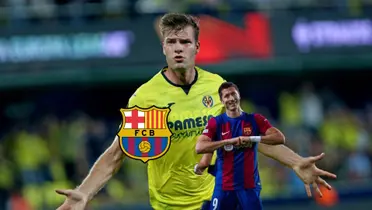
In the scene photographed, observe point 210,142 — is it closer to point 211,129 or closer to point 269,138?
point 211,129

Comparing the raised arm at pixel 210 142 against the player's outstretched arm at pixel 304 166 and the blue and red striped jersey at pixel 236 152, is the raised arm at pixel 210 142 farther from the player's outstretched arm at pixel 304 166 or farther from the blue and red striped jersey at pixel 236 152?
the player's outstretched arm at pixel 304 166

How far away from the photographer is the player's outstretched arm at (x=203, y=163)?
307 inches

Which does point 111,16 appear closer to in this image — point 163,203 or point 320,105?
point 320,105

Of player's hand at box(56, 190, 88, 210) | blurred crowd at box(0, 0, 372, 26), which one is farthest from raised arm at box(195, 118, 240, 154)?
blurred crowd at box(0, 0, 372, 26)

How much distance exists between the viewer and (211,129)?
750cm

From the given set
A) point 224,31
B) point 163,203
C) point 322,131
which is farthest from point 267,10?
point 163,203

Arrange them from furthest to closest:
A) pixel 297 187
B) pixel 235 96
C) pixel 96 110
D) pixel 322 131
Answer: pixel 96 110 < pixel 322 131 < pixel 297 187 < pixel 235 96

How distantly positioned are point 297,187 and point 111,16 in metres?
5.82

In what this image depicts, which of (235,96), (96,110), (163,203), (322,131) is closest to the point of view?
(235,96)

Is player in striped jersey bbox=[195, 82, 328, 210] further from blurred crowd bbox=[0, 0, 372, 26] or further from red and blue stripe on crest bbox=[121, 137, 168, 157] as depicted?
blurred crowd bbox=[0, 0, 372, 26]

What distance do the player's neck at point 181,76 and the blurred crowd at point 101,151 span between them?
476 inches

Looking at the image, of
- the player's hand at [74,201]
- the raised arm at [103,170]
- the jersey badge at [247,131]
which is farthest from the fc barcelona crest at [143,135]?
the jersey badge at [247,131]

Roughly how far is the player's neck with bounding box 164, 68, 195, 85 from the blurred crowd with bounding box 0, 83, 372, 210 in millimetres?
12102

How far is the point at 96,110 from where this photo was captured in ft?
84.5
